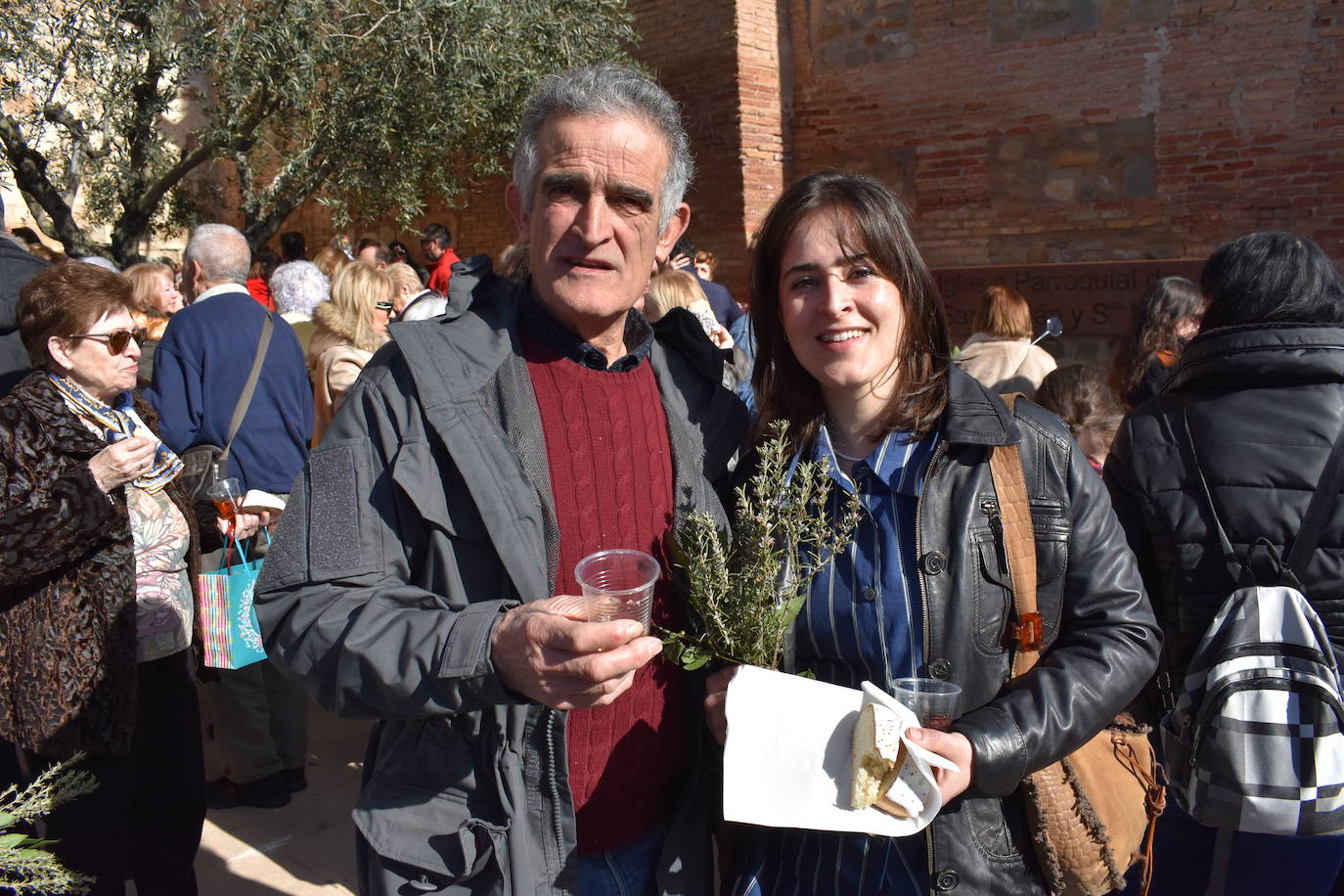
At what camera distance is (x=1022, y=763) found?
171cm

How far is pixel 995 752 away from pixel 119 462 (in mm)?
2421

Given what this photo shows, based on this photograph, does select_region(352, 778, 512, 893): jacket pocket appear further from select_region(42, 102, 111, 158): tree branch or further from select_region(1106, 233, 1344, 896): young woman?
select_region(42, 102, 111, 158): tree branch

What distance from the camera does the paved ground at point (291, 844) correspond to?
3832 mm

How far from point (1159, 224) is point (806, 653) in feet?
26.9

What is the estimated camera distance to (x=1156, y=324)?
4.98 metres

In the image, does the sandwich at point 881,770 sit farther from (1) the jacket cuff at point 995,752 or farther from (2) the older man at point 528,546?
(2) the older man at point 528,546

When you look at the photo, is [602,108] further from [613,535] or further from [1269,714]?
[1269,714]

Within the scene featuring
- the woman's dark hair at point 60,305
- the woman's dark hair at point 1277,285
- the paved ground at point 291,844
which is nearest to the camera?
the woman's dark hair at point 1277,285

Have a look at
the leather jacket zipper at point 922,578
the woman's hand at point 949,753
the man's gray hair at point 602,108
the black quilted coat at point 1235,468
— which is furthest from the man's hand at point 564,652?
the black quilted coat at point 1235,468

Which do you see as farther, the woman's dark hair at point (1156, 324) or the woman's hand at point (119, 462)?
the woman's dark hair at point (1156, 324)

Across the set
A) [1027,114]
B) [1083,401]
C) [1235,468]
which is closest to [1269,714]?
[1235,468]

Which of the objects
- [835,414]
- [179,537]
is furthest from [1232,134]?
[179,537]

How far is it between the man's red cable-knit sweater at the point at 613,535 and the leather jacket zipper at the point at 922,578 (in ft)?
1.55

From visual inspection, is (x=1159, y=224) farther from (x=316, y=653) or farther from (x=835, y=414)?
(x=316, y=653)
